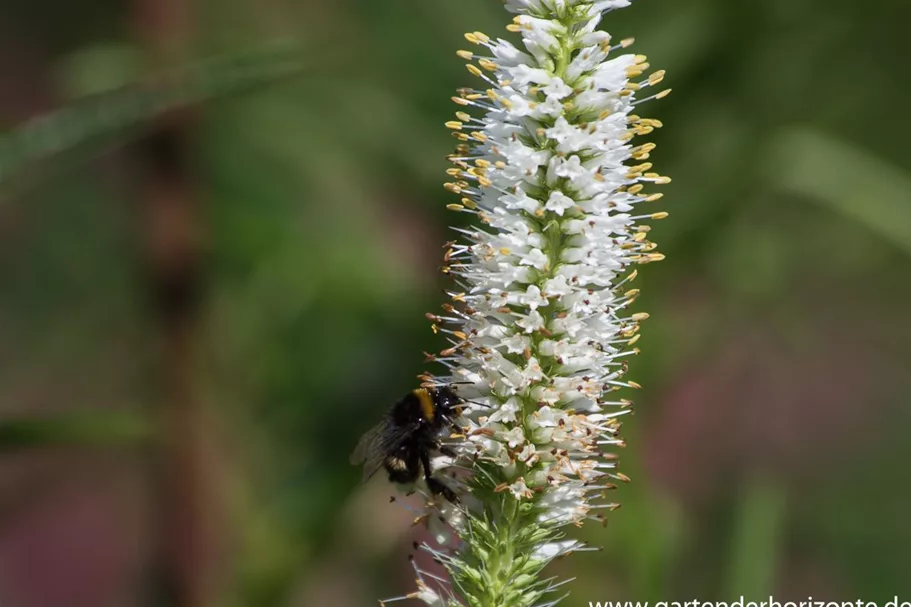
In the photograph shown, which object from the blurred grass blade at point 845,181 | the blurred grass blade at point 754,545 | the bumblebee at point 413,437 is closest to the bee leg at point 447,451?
the bumblebee at point 413,437

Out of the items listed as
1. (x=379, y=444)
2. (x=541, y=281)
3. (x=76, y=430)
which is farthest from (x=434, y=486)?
(x=76, y=430)

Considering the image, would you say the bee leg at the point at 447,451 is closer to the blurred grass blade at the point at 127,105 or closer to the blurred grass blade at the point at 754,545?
the blurred grass blade at the point at 127,105

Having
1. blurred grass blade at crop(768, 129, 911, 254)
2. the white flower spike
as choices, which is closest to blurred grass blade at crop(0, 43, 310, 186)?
the white flower spike

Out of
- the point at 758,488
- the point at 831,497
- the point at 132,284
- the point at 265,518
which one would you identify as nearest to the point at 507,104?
the point at 758,488

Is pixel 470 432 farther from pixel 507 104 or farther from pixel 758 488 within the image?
pixel 758 488

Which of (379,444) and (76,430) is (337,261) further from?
(76,430)

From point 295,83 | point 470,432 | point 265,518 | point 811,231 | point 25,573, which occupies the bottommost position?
point 25,573

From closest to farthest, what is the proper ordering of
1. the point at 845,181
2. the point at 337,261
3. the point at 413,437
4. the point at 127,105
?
the point at 127,105 < the point at 413,437 < the point at 845,181 < the point at 337,261
